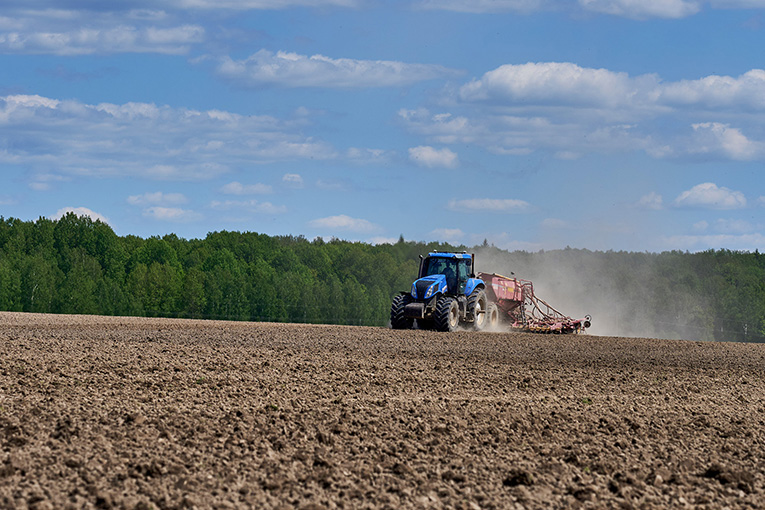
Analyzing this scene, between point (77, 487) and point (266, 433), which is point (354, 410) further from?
point (77, 487)

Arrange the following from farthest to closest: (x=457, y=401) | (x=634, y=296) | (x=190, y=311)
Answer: (x=634, y=296) → (x=190, y=311) → (x=457, y=401)

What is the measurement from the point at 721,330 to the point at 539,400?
302 feet

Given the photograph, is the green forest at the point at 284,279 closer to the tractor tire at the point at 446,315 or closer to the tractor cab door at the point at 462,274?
the tractor cab door at the point at 462,274

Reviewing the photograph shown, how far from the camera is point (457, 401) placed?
46.1 feet

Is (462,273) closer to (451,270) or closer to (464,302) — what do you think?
(451,270)

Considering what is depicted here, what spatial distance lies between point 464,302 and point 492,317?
3151 mm

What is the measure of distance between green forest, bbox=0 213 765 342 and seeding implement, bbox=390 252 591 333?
19213mm

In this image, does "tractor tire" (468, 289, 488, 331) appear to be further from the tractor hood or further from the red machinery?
the tractor hood

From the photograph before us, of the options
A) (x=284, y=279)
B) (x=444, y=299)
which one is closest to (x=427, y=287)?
(x=444, y=299)

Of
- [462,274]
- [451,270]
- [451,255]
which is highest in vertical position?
[451,255]

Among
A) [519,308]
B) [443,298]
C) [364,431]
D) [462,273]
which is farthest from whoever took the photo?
[519,308]

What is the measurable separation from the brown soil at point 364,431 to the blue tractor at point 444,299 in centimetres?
862

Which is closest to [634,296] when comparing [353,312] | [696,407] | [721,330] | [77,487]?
[721,330]

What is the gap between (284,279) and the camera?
91750 mm
